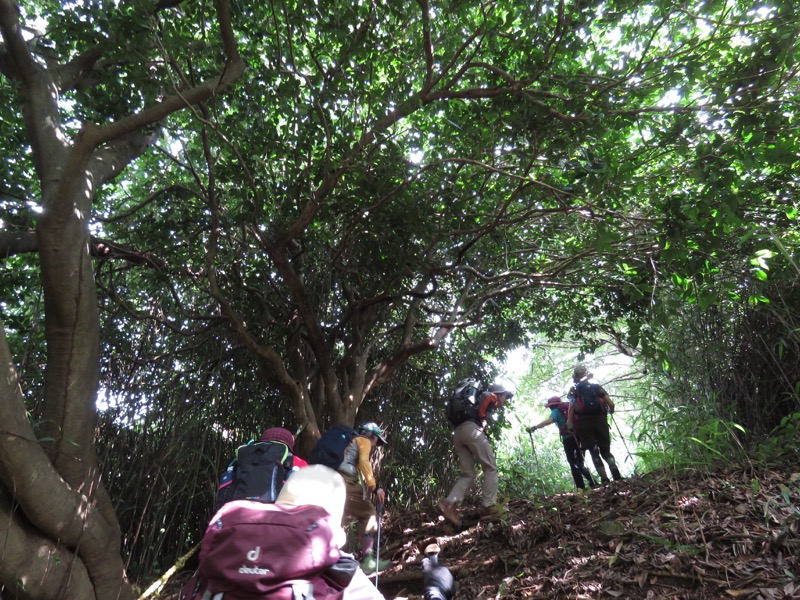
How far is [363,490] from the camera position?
4.73 metres

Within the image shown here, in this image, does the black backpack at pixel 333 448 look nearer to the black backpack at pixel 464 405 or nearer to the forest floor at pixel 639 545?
the forest floor at pixel 639 545

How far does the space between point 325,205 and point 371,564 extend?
3.23 m

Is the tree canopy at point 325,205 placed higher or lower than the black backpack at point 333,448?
higher

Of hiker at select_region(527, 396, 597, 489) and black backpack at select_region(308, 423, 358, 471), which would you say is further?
hiker at select_region(527, 396, 597, 489)

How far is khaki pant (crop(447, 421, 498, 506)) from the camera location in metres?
4.96

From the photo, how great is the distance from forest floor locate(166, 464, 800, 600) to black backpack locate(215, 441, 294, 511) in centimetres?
90

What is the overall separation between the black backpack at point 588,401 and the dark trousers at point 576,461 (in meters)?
0.46

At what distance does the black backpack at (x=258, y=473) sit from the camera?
2.83 m

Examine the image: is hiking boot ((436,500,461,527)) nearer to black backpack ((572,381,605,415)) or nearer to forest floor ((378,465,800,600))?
forest floor ((378,465,800,600))

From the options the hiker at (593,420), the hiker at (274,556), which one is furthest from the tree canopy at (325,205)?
the hiker at (274,556)

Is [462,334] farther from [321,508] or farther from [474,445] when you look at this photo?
[321,508]

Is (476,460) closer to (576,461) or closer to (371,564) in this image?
(371,564)

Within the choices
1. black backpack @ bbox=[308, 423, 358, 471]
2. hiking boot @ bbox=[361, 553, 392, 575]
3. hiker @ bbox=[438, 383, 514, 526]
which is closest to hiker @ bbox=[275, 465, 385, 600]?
black backpack @ bbox=[308, 423, 358, 471]

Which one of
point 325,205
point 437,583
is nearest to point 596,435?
point 325,205
